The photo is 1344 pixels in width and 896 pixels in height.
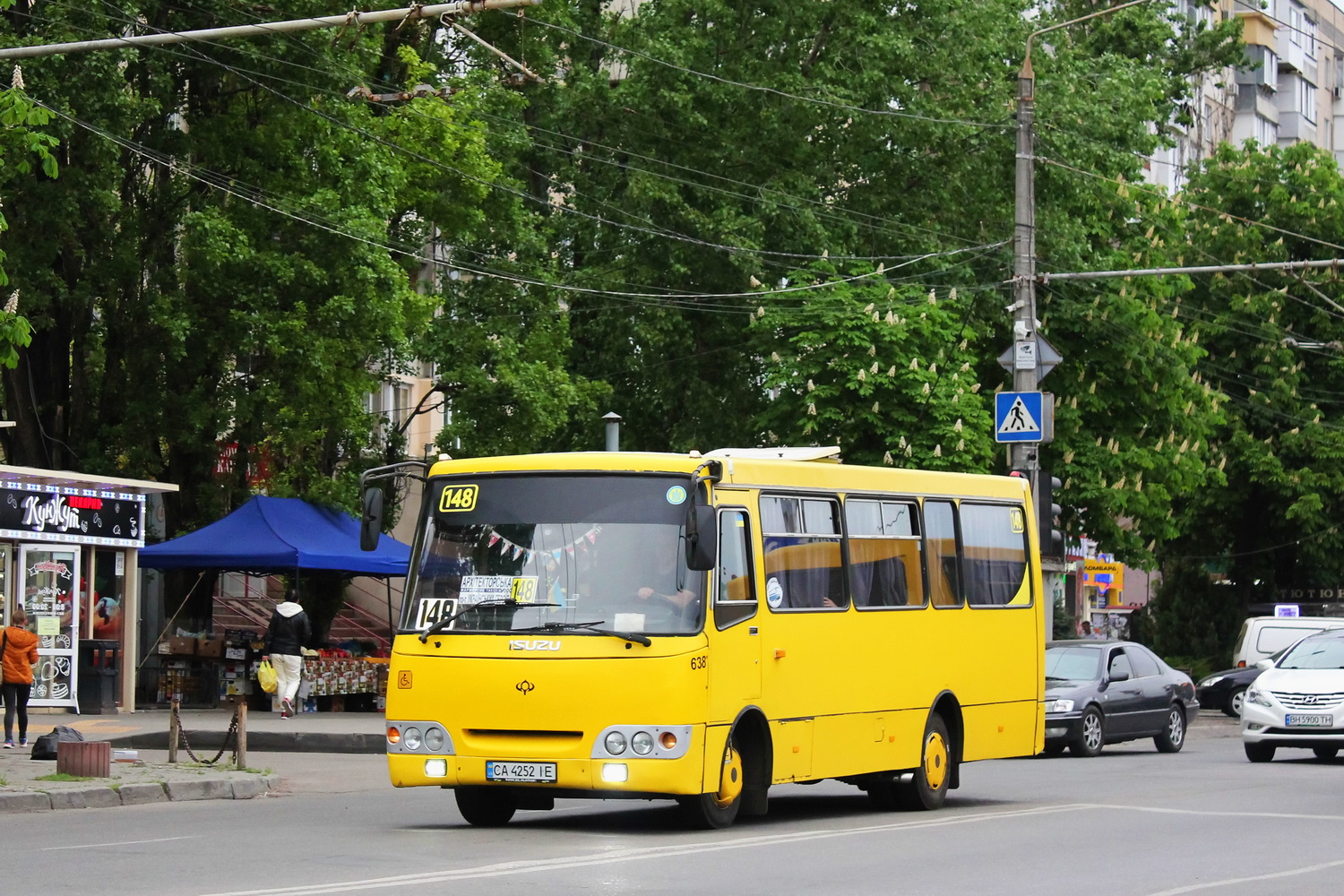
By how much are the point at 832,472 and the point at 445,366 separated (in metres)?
22.7

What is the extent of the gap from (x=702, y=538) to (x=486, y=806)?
295 cm

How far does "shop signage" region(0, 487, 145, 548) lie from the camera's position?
2948 cm

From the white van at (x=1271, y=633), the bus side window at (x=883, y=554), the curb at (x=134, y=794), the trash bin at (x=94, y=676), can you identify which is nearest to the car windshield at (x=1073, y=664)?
the bus side window at (x=883, y=554)

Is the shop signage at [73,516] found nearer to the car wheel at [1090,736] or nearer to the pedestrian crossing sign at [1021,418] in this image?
the pedestrian crossing sign at [1021,418]

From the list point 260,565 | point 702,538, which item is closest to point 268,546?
point 260,565

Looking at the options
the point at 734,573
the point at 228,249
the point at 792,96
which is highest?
the point at 792,96

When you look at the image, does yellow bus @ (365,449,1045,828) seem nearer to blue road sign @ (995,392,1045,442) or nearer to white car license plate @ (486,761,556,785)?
white car license plate @ (486,761,556,785)

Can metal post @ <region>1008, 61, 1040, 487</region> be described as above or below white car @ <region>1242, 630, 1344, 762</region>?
above

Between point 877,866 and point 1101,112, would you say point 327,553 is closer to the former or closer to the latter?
point 1101,112

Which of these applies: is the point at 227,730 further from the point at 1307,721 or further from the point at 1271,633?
the point at 1271,633

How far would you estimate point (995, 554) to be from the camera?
742 inches

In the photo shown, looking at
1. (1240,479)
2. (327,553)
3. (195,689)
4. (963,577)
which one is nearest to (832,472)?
(963,577)

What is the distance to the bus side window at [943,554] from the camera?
1767 centimetres

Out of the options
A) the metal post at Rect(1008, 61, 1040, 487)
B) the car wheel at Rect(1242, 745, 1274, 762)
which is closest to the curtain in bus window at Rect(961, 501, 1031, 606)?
the car wheel at Rect(1242, 745, 1274, 762)
